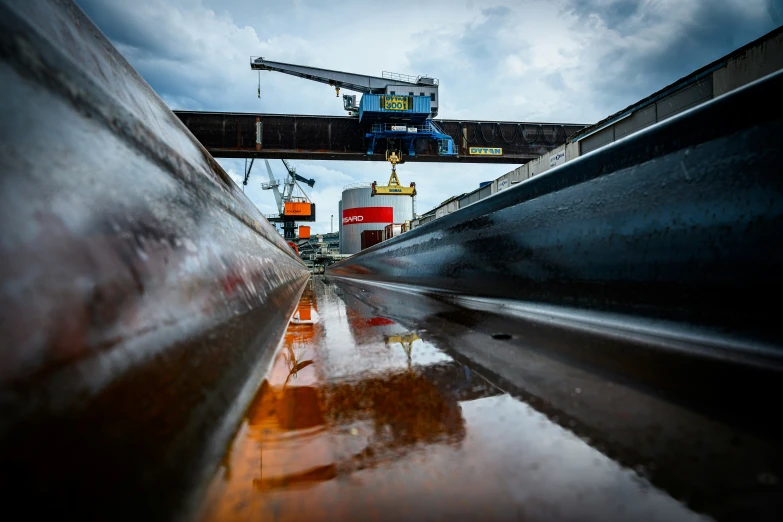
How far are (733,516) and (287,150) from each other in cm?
1356

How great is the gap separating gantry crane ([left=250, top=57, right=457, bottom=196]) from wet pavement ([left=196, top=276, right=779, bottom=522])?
12303mm

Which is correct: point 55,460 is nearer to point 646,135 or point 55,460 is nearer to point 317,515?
point 317,515

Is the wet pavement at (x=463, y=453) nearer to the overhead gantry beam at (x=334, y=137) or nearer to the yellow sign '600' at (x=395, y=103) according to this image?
the overhead gantry beam at (x=334, y=137)

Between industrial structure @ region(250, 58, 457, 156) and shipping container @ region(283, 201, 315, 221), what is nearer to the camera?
industrial structure @ region(250, 58, 457, 156)

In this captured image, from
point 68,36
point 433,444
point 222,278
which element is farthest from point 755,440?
point 68,36

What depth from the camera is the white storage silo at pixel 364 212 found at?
74.1 feet

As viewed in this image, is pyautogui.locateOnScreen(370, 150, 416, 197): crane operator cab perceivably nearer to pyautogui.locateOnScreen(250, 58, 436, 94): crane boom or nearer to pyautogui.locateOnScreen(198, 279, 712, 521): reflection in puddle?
pyautogui.locateOnScreen(250, 58, 436, 94): crane boom

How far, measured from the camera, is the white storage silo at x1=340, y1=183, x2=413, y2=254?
74.1ft

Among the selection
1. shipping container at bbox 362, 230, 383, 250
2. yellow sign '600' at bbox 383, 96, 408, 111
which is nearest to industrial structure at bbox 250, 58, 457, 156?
yellow sign '600' at bbox 383, 96, 408, 111

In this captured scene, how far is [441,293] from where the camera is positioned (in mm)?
2219

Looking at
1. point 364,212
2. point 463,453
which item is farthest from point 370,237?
point 463,453

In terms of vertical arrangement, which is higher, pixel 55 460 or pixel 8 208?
pixel 8 208

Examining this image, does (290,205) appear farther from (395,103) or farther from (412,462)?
(412,462)

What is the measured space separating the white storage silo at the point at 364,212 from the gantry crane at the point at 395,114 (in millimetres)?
6814
